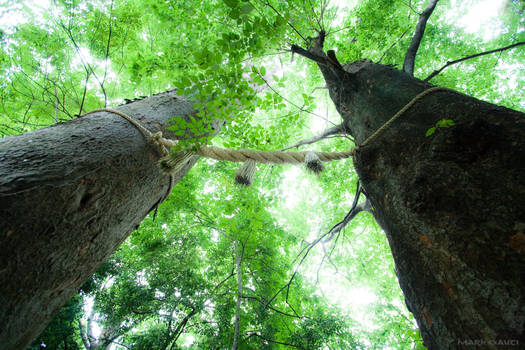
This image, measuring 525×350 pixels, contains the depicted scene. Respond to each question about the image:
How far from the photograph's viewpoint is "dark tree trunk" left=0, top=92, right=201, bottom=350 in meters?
0.62

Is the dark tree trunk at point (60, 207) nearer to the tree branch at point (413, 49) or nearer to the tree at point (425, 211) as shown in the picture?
the tree at point (425, 211)

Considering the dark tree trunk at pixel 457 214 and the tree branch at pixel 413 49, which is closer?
the dark tree trunk at pixel 457 214

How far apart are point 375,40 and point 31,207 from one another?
183 inches

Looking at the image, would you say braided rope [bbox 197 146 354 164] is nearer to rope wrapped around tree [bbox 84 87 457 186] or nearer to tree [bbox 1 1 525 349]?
rope wrapped around tree [bbox 84 87 457 186]

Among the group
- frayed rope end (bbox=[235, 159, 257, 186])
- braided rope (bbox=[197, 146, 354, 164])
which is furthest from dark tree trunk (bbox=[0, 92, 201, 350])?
frayed rope end (bbox=[235, 159, 257, 186])

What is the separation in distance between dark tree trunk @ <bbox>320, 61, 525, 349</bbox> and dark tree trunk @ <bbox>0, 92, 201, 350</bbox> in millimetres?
1218

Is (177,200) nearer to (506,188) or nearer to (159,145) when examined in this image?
(159,145)

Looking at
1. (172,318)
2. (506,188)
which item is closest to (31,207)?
(506,188)

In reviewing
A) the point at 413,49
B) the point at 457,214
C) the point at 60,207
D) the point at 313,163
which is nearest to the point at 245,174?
the point at 313,163

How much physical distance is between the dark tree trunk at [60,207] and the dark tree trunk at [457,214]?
4.00ft

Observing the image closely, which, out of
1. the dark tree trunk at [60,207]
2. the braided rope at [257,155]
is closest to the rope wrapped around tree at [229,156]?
the braided rope at [257,155]

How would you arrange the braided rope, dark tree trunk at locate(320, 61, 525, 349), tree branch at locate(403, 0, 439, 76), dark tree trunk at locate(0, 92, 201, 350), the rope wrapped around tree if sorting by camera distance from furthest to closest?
tree branch at locate(403, 0, 439, 76) → the braided rope → the rope wrapped around tree → dark tree trunk at locate(0, 92, 201, 350) → dark tree trunk at locate(320, 61, 525, 349)

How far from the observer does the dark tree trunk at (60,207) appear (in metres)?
0.62

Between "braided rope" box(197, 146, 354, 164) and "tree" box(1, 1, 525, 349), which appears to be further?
"braided rope" box(197, 146, 354, 164)
